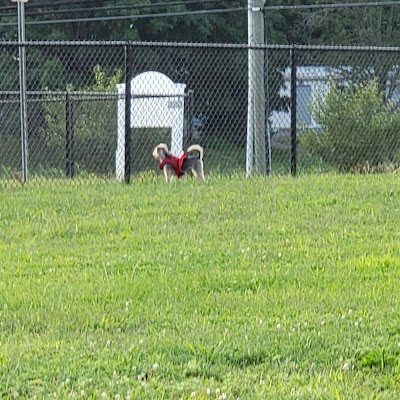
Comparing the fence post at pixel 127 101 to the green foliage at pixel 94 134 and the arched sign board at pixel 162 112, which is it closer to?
the arched sign board at pixel 162 112

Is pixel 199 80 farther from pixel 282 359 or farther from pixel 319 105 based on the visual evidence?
pixel 282 359

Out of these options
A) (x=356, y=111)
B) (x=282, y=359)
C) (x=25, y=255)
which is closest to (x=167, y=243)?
(x=25, y=255)

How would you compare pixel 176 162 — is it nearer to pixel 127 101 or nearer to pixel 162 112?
pixel 127 101

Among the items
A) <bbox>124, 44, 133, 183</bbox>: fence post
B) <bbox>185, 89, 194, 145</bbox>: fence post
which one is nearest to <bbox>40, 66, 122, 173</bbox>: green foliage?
<bbox>185, 89, 194, 145</bbox>: fence post

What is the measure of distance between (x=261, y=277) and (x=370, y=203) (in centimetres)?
319

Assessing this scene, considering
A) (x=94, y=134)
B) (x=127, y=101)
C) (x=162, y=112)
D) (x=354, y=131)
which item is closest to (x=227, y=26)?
(x=94, y=134)

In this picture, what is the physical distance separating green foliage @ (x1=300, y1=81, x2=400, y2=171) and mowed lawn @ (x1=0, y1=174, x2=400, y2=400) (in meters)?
5.32

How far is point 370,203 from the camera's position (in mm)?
8617

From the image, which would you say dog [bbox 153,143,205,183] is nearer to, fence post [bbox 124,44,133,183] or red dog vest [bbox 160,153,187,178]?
red dog vest [bbox 160,153,187,178]

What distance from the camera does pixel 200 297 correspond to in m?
5.29

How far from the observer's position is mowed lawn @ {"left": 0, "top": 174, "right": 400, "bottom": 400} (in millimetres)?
3941

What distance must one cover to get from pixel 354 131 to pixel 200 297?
9.93 metres

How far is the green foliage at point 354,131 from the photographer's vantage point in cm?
1438

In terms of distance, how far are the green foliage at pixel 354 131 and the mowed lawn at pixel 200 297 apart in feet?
17.5
